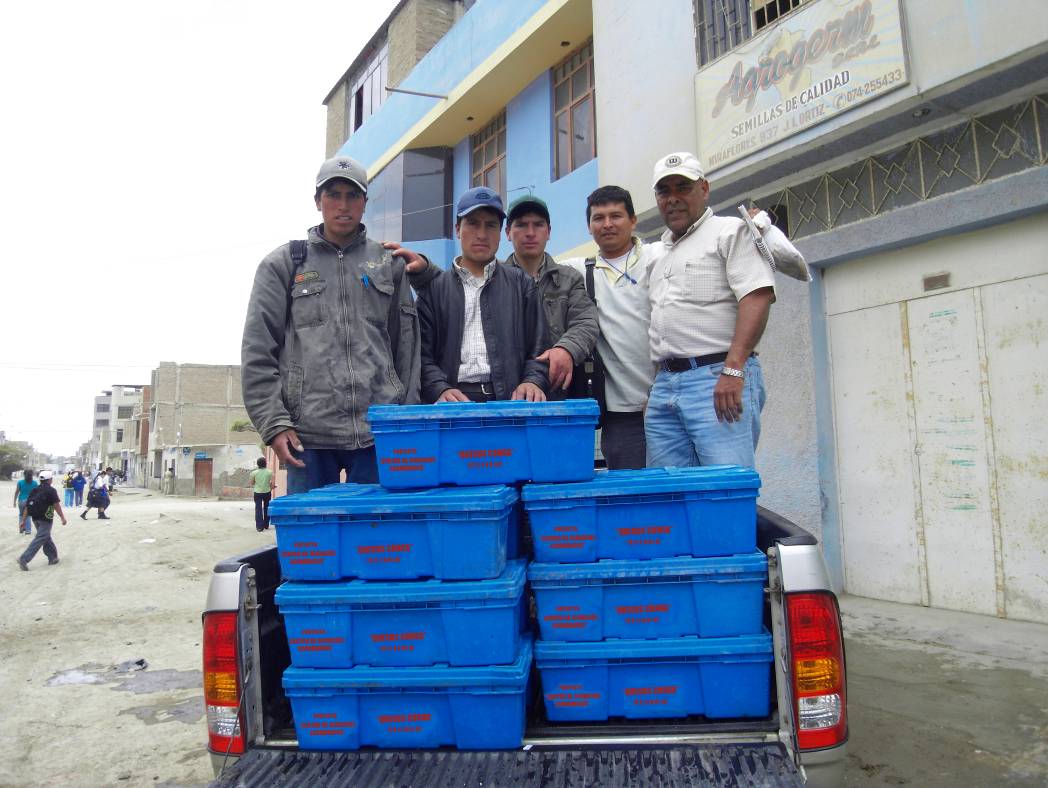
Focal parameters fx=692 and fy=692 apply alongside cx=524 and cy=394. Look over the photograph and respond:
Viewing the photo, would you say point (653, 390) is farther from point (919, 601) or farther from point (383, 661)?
point (919, 601)

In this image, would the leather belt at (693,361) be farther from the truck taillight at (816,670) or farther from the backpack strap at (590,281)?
the truck taillight at (816,670)

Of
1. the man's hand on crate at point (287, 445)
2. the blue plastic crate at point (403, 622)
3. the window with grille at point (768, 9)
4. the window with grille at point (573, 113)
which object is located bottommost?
the blue plastic crate at point (403, 622)

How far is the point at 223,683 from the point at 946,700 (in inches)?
143

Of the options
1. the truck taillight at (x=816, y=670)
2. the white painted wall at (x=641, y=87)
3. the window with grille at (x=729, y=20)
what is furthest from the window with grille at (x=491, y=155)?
the truck taillight at (x=816, y=670)

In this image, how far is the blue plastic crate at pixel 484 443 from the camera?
2.18 metres

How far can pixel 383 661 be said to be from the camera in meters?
1.99

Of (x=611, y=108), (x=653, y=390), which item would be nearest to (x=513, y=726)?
(x=653, y=390)

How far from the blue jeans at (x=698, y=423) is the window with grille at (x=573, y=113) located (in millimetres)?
7553

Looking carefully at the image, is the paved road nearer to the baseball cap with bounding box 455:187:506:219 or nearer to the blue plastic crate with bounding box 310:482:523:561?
the blue plastic crate with bounding box 310:482:523:561

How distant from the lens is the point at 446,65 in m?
12.4

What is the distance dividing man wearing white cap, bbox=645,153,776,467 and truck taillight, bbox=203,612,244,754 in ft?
6.13

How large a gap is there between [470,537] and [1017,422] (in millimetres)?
4789

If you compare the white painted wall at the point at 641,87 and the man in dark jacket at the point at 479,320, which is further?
the white painted wall at the point at 641,87

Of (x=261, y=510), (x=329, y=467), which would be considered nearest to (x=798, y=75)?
(x=329, y=467)
